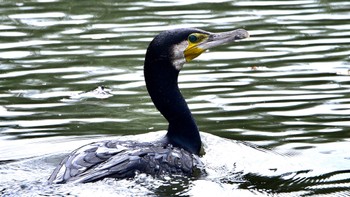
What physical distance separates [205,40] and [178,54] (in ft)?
1.34

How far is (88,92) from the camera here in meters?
12.3

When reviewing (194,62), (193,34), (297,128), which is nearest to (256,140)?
(297,128)

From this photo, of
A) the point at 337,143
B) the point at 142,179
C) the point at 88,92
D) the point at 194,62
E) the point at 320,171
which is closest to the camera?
the point at 142,179

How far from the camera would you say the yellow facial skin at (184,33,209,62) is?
395 inches

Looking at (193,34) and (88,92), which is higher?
(193,34)

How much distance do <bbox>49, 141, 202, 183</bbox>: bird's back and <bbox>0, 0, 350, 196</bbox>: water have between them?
109 millimetres

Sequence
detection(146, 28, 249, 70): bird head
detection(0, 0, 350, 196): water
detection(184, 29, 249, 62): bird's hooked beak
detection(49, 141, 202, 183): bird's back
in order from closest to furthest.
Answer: detection(49, 141, 202, 183): bird's back, detection(0, 0, 350, 196): water, detection(146, 28, 249, 70): bird head, detection(184, 29, 249, 62): bird's hooked beak

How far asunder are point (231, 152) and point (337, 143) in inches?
40.6

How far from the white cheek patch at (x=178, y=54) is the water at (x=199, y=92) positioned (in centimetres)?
87

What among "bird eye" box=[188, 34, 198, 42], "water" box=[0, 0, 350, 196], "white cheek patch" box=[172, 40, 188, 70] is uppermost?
"bird eye" box=[188, 34, 198, 42]

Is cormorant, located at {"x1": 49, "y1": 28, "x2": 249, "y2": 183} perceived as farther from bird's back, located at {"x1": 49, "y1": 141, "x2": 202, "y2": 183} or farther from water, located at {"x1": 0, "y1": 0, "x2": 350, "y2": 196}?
water, located at {"x1": 0, "y1": 0, "x2": 350, "y2": 196}

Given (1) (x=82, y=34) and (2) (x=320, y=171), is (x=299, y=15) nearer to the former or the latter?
(1) (x=82, y=34)

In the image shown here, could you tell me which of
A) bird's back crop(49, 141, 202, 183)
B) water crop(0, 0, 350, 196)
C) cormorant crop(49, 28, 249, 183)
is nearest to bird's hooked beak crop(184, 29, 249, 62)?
cormorant crop(49, 28, 249, 183)

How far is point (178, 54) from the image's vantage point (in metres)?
9.88
